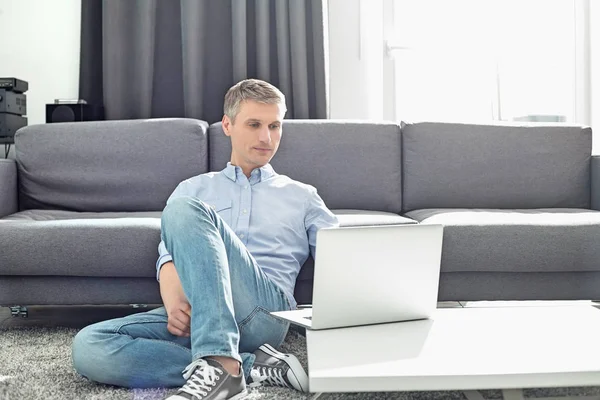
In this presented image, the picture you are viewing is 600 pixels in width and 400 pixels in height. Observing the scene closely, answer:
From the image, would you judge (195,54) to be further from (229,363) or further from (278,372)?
(229,363)

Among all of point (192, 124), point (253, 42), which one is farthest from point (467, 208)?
point (253, 42)

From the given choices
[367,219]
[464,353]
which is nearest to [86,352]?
[464,353]

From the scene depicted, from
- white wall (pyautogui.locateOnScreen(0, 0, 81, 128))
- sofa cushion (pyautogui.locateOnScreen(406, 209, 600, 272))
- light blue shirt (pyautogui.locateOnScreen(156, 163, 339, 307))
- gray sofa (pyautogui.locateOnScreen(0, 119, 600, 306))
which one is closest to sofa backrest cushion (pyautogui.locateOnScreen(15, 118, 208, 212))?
gray sofa (pyautogui.locateOnScreen(0, 119, 600, 306))

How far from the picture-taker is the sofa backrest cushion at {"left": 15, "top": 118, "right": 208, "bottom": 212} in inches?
110

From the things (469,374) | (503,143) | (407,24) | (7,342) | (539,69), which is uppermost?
(407,24)

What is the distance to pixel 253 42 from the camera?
368 cm

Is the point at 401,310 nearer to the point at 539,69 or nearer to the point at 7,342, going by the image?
the point at 7,342

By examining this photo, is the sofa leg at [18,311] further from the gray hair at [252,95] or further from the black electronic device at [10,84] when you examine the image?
the black electronic device at [10,84]

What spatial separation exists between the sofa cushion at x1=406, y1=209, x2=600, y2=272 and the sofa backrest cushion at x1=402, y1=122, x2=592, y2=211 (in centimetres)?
64

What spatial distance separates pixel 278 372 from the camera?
155 centimetres

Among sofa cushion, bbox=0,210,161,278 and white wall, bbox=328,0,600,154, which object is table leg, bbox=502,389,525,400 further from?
white wall, bbox=328,0,600,154

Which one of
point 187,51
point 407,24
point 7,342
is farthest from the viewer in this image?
point 407,24

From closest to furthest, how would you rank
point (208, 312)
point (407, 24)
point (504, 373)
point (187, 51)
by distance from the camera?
point (504, 373) → point (208, 312) → point (187, 51) → point (407, 24)

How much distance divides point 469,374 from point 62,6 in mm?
3365
